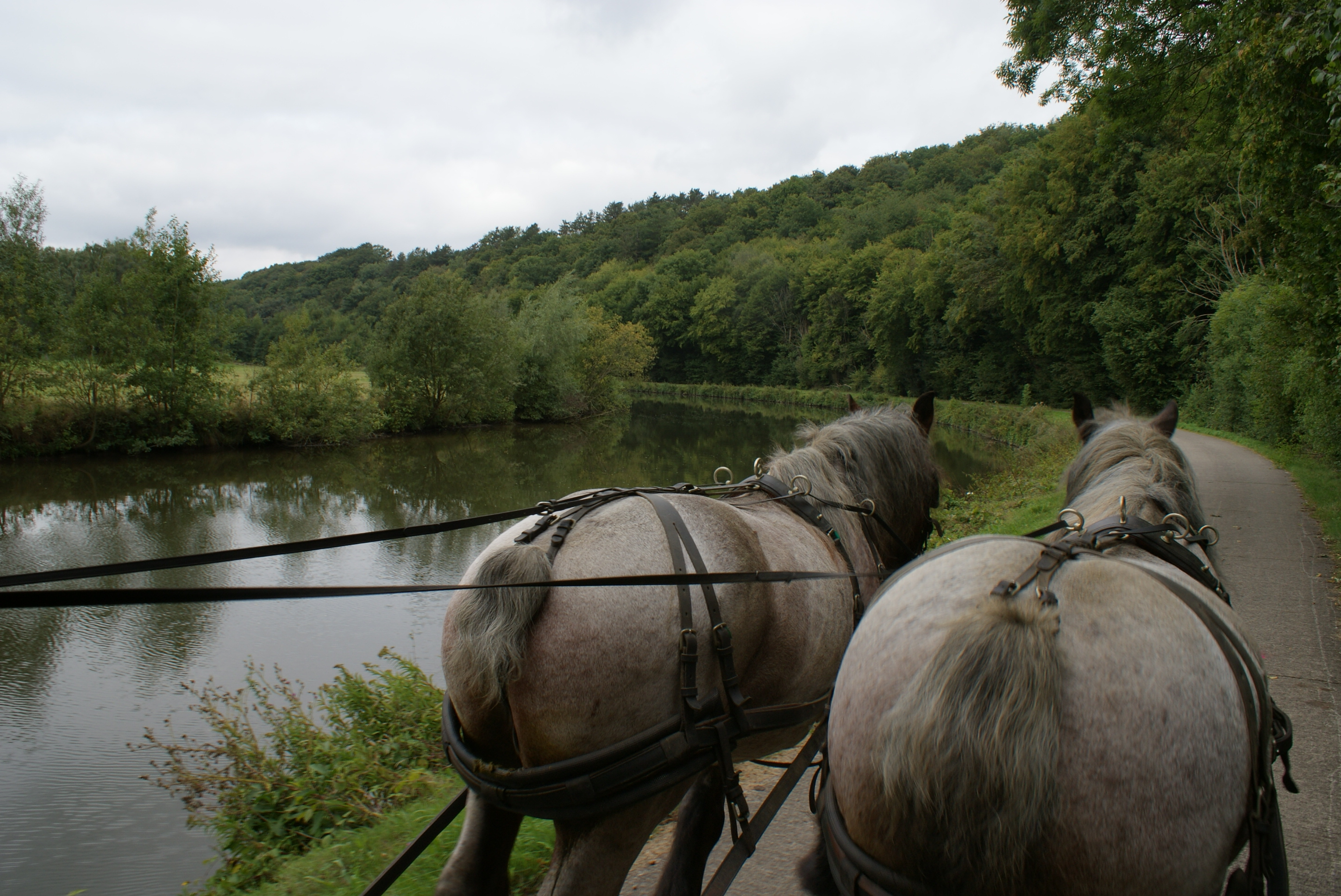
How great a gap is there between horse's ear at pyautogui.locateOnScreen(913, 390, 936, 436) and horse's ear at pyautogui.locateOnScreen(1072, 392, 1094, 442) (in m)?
0.61

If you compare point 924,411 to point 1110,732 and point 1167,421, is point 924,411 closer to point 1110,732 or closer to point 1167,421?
point 1167,421

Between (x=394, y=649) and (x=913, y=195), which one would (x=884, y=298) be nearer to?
(x=913, y=195)

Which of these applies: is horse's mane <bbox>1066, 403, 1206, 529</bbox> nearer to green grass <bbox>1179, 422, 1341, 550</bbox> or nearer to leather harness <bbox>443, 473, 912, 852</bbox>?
leather harness <bbox>443, 473, 912, 852</bbox>

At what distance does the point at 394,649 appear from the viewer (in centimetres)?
772

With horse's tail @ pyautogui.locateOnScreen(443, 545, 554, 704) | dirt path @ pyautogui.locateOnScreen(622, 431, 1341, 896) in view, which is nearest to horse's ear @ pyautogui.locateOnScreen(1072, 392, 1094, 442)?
dirt path @ pyautogui.locateOnScreen(622, 431, 1341, 896)

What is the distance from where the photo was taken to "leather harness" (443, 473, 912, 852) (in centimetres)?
180

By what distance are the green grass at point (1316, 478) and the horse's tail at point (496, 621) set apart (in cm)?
945

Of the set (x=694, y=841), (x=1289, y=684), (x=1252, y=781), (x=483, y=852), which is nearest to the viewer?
(x=1252, y=781)

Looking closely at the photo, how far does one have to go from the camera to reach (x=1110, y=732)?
130 centimetres

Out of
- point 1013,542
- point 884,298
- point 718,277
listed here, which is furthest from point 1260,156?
point 718,277

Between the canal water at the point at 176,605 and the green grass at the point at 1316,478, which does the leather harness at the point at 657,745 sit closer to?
the canal water at the point at 176,605

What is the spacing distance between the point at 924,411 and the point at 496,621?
101 inches

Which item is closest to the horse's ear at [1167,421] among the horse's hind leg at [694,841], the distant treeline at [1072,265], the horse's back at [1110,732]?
the horse's back at [1110,732]

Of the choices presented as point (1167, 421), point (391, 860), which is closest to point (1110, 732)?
point (1167, 421)
